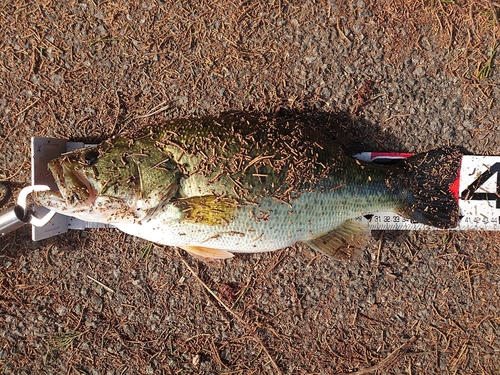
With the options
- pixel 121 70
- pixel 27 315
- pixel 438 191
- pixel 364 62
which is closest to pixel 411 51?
pixel 364 62

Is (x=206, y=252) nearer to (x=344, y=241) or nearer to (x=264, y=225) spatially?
(x=264, y=225)

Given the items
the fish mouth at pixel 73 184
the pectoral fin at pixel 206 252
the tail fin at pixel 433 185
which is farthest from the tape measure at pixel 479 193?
the fish mouth at pixel 73 184

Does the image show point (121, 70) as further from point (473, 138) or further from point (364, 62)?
point (473, 138)

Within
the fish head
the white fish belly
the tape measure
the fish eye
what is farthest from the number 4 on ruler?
the fish eye

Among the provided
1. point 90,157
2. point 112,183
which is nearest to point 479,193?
point 112,183

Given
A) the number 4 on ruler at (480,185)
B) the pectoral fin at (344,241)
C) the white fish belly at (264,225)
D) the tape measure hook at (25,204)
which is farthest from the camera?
the number 4 on ruler at (480,185)

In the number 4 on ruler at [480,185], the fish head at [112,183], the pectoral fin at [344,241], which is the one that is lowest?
the pectoral fin at [344,241]

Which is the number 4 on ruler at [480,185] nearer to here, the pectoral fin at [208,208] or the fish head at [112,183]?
the pectoral fin at [208,208]
